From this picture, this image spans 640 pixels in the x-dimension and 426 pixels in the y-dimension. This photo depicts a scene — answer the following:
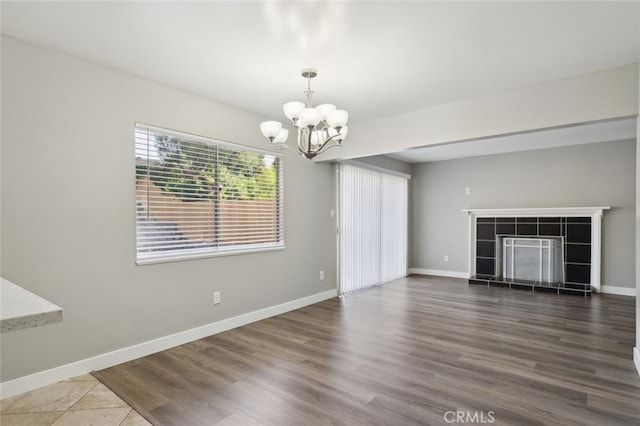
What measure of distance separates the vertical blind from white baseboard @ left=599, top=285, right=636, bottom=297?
10.5ft

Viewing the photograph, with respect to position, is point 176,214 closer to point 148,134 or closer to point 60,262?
point 148,134

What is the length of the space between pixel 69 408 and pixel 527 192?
6.80m

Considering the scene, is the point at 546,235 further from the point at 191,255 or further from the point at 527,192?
the point at 191,255

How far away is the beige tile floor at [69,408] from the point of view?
2.08 meters

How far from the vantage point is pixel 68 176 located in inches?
105

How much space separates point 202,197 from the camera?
3.55 m

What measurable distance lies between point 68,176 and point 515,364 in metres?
3.82

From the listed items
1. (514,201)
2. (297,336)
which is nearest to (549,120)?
(297,336)

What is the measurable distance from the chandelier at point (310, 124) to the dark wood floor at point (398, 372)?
5.85 ft

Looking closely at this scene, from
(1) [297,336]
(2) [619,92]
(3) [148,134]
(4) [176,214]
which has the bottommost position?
(1) [297,336]

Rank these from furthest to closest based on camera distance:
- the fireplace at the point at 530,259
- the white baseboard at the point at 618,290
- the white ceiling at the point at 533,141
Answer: the fireplace at the point at 530,259 < the white baseboard at the point at 618,290 < the white ceiling at the point at 533,141

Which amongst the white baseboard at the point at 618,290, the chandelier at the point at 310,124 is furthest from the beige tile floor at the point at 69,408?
the white baseboard at the point at 618,290

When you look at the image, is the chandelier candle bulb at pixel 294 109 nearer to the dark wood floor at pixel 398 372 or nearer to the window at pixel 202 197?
the window at pixel 202 197

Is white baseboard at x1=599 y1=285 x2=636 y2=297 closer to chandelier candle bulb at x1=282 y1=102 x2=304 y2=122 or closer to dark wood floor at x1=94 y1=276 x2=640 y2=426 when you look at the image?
dark wood floor at x1=94 y1=276 x2=640 y2=426
